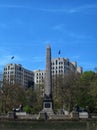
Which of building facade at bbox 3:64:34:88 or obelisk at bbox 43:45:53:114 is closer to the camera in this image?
obelisk at bbox 43:45:53:114

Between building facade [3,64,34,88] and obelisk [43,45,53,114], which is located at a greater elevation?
building facade [3,64,34,88]

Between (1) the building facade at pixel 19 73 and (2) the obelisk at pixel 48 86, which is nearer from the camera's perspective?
(2) the obelisk at pixel 48 86

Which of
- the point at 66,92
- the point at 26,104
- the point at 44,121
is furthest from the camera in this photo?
the point at 26,104

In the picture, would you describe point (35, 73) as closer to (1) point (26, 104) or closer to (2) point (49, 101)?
(1) point (26, 104)

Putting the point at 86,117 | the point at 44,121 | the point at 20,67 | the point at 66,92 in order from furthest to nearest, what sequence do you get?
the point at 20,67
the point at 66,92
the point at 86,117
the point at 44,121

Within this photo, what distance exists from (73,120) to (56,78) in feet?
73.0

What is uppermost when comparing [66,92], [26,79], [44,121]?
[26,79]

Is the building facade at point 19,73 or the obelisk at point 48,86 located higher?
the building facade at point 19,73

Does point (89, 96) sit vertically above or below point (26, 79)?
below

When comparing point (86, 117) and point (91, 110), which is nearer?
point (86, 117)

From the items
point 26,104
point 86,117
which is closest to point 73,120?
point 86,117

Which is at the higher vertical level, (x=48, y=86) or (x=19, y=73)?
(x=19, y=73)

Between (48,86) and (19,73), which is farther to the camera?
(19,73)

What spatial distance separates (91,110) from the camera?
302ft
